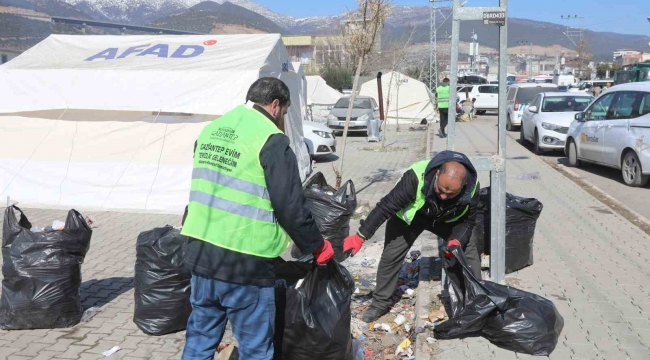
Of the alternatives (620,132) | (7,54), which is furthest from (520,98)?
(7,54)

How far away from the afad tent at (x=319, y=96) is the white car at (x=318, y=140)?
1168 cm

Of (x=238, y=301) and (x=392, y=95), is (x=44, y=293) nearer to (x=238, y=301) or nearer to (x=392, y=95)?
(x=238, y=301)

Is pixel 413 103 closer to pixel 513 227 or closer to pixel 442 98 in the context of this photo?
pixel 442 98

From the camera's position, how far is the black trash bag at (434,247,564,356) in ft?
13.8

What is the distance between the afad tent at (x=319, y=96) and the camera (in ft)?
89.2

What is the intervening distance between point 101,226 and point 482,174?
23.1 feet

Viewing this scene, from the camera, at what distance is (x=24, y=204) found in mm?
9789

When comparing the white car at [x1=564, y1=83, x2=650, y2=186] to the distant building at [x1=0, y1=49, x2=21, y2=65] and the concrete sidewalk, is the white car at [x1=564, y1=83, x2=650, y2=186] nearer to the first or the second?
the concrete sidewalk

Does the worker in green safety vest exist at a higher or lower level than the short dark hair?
lower

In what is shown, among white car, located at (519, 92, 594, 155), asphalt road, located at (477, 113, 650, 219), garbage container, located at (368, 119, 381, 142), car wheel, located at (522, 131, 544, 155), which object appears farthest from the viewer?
garbage container, located at (368, 119, 381, 142)

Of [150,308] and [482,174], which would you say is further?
[482,174]

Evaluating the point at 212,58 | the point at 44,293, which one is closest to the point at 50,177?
the point at 212,58

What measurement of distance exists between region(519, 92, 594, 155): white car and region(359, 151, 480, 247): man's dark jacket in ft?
37.7

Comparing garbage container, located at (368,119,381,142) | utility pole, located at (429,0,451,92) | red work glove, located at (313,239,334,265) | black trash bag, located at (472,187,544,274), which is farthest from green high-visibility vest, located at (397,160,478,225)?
utility pole, located at (429,0,451,92)
